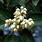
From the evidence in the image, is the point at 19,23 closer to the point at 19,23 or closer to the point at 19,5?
the point at 19,23

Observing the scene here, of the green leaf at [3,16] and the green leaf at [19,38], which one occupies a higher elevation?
the green leaf at [3,16]

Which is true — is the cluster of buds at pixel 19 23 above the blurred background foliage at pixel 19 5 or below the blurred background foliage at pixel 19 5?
below

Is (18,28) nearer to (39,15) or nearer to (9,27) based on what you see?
(9,27)

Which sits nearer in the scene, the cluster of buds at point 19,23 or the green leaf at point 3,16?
the cluster of buds at point 19,23

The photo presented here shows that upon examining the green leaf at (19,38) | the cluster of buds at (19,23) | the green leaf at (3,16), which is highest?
the green leaf at (3,16)

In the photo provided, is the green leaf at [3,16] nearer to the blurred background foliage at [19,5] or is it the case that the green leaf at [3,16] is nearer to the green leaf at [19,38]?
the blurred background foliage at [19,5]

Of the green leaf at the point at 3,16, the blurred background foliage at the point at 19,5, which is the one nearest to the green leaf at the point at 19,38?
the blurred background foliage at the point at 19,5

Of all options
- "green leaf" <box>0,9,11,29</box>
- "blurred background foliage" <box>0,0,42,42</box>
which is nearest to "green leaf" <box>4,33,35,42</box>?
"blurred background foliage" <box>0,0,42,42</box>

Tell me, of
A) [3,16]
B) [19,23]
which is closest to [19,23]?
[19,23]

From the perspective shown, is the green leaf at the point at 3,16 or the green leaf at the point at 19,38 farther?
the green leaf at the point at 3,16

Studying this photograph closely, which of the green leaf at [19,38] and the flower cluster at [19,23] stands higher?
the flower cluster at [19,23]

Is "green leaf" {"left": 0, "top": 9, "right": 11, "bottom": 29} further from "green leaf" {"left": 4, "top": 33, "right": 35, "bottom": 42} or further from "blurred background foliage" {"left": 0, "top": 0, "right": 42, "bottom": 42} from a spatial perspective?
"green leaf" {"left": 4, "top": 33, "right": 35, "bottom": 42}
